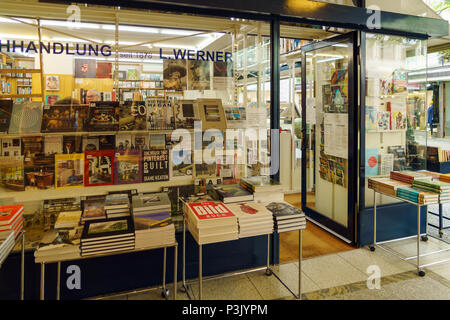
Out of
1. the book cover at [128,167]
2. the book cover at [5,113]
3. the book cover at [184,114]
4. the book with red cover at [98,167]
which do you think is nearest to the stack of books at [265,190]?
the book cover at [184,114]

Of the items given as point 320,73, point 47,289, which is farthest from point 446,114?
point 47,289

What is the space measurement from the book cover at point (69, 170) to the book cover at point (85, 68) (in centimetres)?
94

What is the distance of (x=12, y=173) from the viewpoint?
98.0 inches

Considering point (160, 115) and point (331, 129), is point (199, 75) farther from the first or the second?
point (331, 129)

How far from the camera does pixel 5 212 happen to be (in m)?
2.06

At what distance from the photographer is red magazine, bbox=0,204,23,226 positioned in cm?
192

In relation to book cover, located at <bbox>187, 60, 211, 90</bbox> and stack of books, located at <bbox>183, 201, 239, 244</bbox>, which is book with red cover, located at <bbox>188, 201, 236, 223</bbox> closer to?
stack of books, located at <bbox>183, 201, 239, 244</bbox>

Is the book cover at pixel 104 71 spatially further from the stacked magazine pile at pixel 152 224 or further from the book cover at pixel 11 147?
the stacked magazine pile at pixel 152 224

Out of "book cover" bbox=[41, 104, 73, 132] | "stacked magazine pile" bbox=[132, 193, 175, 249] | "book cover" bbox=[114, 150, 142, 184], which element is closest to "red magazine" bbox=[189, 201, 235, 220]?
"stacked magazine pile" bbox=[132, 193, 175, 249]

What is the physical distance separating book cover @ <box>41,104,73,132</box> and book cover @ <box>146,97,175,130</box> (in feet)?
2.02

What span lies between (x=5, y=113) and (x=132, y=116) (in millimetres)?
909

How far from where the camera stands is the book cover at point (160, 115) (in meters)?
2.67

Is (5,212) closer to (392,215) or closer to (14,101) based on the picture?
(14,101)

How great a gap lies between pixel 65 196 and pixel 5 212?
54 cm
